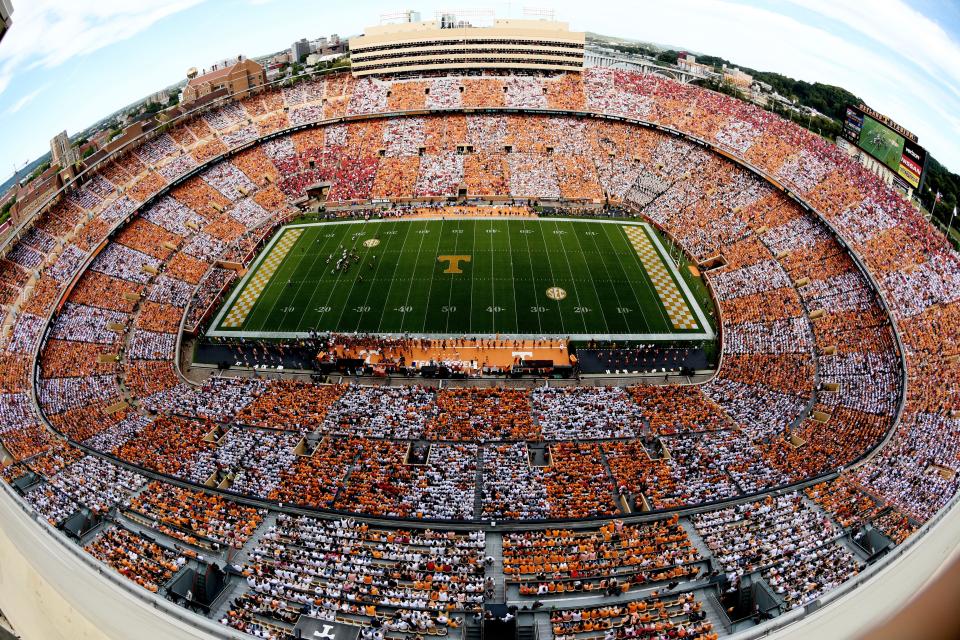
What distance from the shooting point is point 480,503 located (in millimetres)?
18062

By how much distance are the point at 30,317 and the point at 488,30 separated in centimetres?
4665

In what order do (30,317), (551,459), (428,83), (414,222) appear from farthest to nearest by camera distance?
(428,83) → (414,222) → (30,317) → (551,459)

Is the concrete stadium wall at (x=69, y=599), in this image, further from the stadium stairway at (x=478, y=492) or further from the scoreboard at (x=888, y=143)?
the scoreboard at (x=888, y=143)

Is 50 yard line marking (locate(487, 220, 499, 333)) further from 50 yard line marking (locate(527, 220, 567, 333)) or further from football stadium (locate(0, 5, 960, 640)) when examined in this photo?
50 yard line marking (locate(527, 220, 567, 333))

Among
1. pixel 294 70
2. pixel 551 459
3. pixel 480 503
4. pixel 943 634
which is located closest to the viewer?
pixel 943 634

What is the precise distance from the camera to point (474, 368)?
29.9 metres

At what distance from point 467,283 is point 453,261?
289 centimetres

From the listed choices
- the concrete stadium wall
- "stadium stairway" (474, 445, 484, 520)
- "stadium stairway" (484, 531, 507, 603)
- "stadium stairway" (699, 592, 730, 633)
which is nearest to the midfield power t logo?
"stadium stairway" (474, 445, 484, 520)

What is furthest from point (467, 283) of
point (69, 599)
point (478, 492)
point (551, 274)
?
point (69, 599)

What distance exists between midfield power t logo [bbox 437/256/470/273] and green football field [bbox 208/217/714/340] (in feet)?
0.22

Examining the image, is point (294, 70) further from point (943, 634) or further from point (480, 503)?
point (943, 634)

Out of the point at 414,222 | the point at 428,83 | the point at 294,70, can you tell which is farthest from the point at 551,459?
the point at 294,70

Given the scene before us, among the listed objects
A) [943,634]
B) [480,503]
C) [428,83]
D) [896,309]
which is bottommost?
[943,634]

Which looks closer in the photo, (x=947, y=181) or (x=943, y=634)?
(x=943, y=634)
